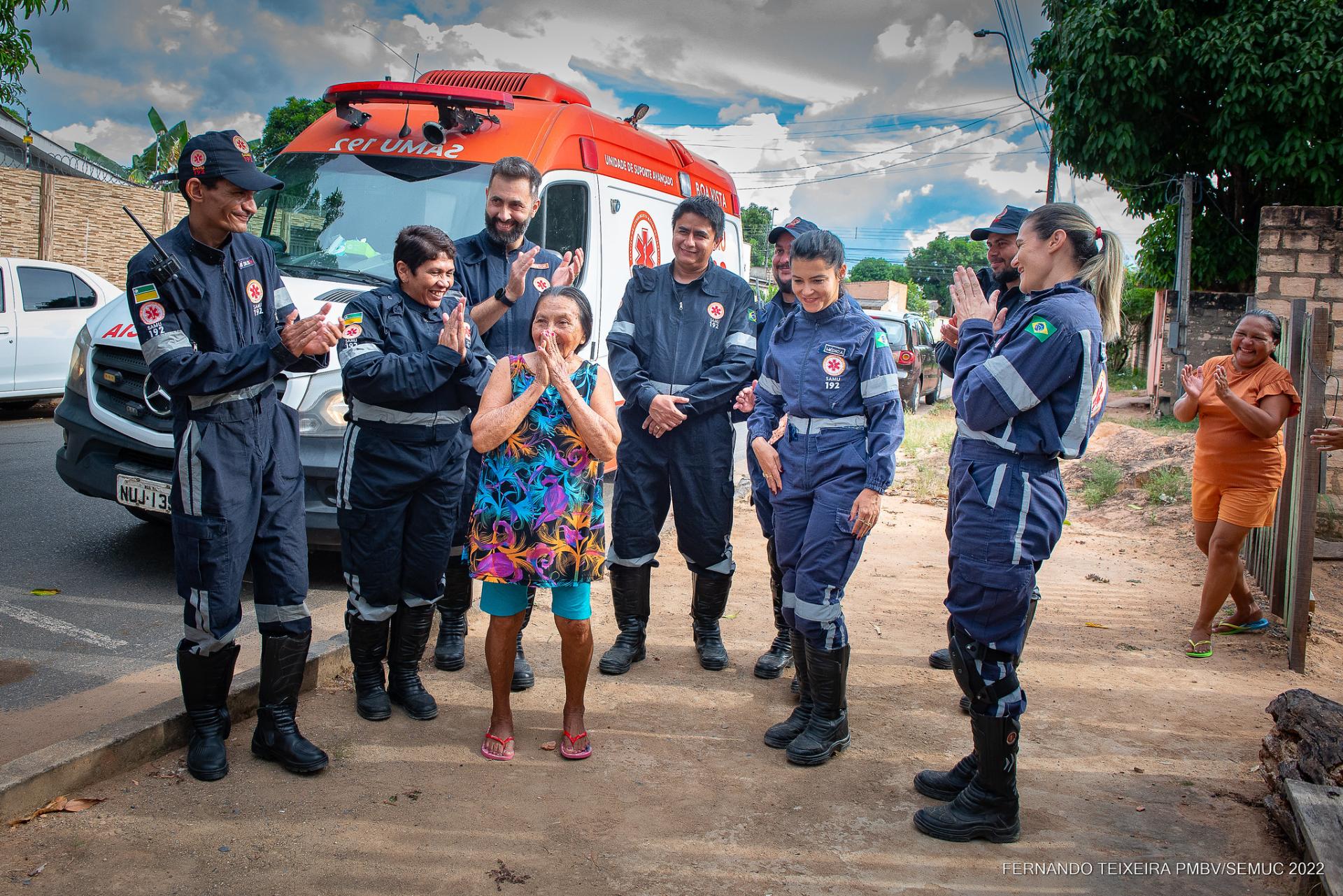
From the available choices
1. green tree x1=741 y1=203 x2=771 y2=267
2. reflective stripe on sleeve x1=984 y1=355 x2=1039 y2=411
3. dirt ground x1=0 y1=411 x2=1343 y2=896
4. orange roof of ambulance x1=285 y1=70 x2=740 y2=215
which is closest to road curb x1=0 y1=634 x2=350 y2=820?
dirt ground x1=0 y1=411 x2=1343 y2=896

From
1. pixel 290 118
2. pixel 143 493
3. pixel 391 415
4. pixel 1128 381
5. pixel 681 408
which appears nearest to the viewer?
pixel 391 415

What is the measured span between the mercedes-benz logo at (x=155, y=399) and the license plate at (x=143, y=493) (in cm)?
37

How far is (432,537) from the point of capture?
4059mm

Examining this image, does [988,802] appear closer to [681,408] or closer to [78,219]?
[681,408]

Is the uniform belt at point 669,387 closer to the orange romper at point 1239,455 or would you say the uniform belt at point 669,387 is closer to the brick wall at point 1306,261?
the orange romper at point 1239,455

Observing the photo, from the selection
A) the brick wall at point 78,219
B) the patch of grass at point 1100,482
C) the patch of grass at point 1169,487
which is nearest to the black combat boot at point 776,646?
the patch of grass at point 1169,487

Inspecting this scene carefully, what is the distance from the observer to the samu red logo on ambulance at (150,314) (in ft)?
11.0

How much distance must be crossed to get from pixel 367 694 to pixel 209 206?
6.48 ft

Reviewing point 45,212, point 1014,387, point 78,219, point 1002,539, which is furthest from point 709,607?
point 78,219

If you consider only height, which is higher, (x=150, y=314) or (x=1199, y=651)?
(x=150, y=314)

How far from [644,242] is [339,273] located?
2.49 metres

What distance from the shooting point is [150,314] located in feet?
11.0

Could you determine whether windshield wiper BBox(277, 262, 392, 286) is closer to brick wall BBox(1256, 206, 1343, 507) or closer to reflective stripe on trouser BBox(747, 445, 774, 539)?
reflective stripe on trouser BBox(747, 445, 774, 539)

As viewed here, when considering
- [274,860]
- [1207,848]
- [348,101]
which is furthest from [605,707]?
[348,101]
